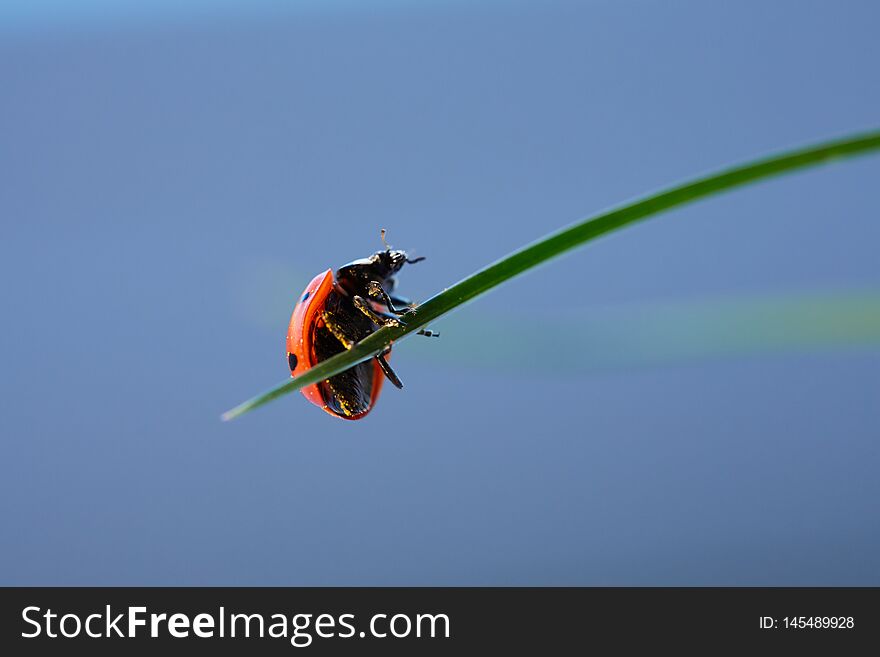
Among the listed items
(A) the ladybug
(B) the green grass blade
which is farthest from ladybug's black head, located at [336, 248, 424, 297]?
(B) the green grass blade

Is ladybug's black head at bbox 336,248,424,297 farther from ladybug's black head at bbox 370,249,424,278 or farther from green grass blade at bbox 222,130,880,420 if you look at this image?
green grass blade at bbox 222,130,880,420

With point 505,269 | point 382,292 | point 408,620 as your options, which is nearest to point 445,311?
point 505,269

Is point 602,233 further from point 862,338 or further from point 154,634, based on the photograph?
point 154,634

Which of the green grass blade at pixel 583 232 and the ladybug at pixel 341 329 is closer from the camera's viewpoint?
the green grass blade at pixel 583 232

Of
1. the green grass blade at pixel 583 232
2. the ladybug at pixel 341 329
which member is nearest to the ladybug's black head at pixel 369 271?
the ladybug at pixel 341 329

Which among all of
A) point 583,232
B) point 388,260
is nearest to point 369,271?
point 388,260

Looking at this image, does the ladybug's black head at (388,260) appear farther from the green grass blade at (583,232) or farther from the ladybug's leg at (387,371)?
the green grass blade at (583,232)
